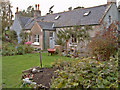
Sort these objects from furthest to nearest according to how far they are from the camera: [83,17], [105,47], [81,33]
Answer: [83,17]
[81,33]
[105,47]

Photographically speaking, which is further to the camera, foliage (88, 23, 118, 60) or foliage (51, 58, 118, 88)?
foliage (88, 23, 118, 60)

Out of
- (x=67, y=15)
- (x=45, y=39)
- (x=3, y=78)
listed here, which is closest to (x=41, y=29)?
(x=45, y=39)

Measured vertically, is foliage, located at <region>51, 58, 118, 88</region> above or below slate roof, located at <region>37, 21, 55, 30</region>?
below

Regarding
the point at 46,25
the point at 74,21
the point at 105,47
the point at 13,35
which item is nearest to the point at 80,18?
the point at 74,21

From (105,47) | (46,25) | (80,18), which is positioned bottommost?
(105,47)

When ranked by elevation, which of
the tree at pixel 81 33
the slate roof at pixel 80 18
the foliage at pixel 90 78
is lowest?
the foliage at pixel 90 78

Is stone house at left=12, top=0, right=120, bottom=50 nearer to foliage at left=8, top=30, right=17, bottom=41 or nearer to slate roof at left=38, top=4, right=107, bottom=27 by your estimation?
slate roof at left=38, top=4, right=107, bottom=27

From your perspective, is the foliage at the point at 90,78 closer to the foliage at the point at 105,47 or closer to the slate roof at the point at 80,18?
the foliage at the point at 105,47

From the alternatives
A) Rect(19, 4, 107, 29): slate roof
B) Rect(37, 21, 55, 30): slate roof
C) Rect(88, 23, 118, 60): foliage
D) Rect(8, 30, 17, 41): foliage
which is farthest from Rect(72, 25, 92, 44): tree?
Rect(8, 30, 17, 41): foliage

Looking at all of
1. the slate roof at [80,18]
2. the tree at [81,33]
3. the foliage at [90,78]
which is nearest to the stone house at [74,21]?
the slate roof at [80,18]

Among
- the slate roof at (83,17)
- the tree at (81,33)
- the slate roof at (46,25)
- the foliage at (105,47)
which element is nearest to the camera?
the foliage at (105,47)

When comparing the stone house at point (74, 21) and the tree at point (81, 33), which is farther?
the stone house at point (74, 21)

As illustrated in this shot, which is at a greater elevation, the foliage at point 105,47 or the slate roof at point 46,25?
the slate roof at point 46,25

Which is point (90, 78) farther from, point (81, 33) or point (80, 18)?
point (80, 18)
